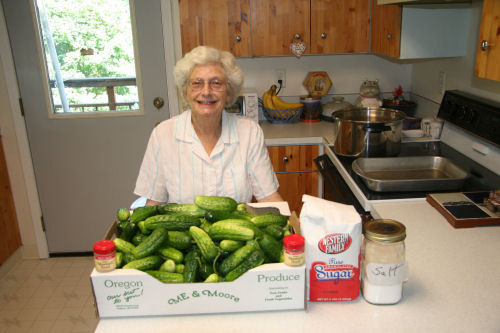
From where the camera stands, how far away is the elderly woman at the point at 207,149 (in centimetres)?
178

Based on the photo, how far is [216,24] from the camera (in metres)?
2.78

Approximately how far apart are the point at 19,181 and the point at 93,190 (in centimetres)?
50

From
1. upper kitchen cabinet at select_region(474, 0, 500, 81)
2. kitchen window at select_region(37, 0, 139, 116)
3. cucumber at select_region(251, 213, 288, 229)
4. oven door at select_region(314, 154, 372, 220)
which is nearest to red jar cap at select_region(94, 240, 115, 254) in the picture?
cucumber at select_region(251, 213, 288, 229)

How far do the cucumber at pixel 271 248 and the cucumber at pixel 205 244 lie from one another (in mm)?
112

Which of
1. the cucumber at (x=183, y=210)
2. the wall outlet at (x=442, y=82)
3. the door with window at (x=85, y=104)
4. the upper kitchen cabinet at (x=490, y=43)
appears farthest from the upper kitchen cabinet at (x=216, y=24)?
the cucumber at (x=183, y=210)

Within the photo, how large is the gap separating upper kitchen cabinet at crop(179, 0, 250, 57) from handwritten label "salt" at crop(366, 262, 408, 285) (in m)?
2.10

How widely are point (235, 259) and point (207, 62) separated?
1.01m

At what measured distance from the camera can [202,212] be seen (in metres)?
1.18

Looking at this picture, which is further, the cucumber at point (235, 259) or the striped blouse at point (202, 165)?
the striped blouse at point (202, 165)

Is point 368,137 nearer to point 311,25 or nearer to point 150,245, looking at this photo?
point 311,25

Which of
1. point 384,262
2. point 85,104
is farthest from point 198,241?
point 85,104

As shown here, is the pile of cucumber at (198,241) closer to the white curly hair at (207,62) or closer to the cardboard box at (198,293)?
the cardboard box at (198,293)

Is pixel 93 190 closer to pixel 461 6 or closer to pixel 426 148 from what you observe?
pixel 426 148

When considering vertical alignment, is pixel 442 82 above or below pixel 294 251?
above
